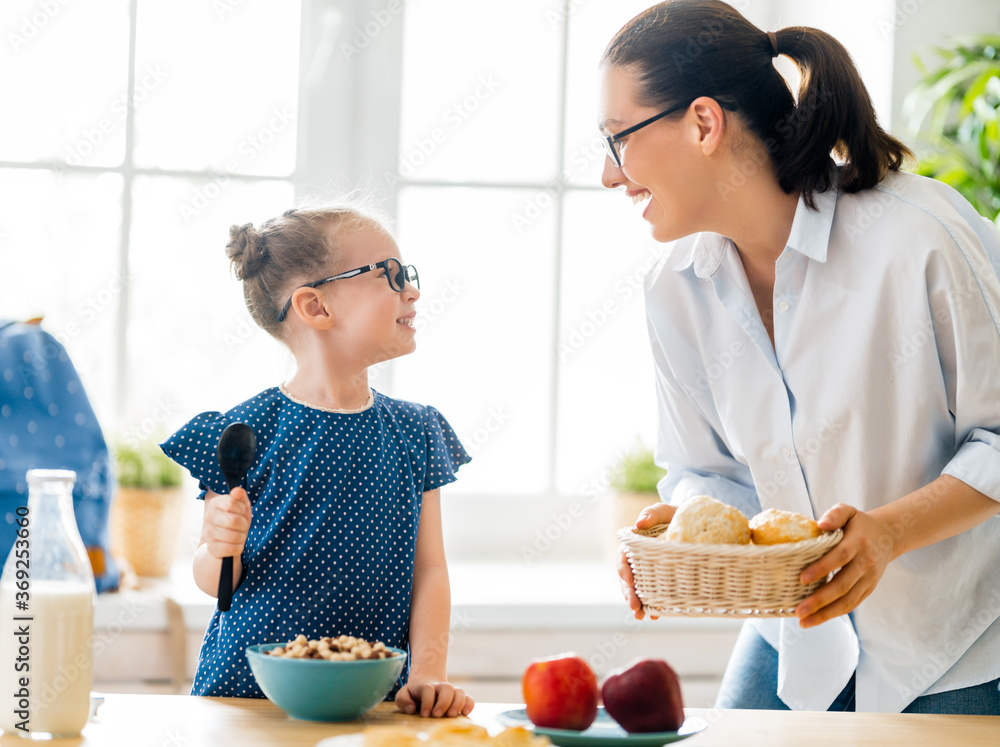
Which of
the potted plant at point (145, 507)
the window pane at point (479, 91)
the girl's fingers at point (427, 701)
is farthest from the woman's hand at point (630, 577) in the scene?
the window pane at point (479, 91)

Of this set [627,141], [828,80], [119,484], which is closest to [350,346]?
[627,141]

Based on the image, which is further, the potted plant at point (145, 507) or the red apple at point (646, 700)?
the potted plant at point (145, 507)

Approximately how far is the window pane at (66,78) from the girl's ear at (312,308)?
156cm

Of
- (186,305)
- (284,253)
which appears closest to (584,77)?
(186,305)

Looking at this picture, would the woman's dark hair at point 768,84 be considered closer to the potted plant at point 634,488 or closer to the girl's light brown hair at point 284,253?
the girl's light brown hair at point 284,253

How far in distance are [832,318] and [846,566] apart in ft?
1.43

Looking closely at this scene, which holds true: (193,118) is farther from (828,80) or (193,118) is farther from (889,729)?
(889,729)

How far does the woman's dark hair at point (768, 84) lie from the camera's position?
1411 mm

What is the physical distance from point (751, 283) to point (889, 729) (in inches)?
29.8

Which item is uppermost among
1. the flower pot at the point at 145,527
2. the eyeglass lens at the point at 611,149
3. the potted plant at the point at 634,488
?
the eyeglass lens at the point at 611,149

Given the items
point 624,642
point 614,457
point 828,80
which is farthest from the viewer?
point 614,457

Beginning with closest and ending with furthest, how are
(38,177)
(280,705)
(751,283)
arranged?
(280,705)
(751,283)
(38,177)

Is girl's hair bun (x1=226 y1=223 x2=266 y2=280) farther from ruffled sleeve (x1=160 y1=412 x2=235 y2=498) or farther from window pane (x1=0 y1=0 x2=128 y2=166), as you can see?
window pane (x1=0 y1=0 x2=128 y2=166)

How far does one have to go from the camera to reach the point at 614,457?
2934mm
